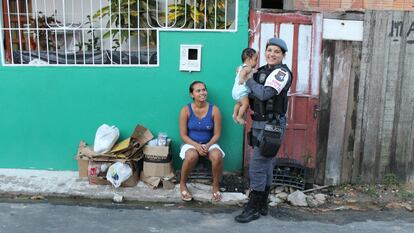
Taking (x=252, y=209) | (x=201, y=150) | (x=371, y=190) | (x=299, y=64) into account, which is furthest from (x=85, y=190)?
(x=371, y=190)

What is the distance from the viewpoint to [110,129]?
494cm

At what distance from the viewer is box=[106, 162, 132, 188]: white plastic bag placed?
4.70 metres

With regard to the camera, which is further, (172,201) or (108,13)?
(108,13)

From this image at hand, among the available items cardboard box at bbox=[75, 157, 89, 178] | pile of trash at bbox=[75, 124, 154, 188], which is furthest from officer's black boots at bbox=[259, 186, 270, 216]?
cardboard box at bbox=[75, 157, 89, 178]

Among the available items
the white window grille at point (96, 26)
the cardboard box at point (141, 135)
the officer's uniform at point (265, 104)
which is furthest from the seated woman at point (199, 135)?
the white window grille at point (96, 26)

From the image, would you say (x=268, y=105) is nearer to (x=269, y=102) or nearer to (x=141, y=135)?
(x=269, y=102)

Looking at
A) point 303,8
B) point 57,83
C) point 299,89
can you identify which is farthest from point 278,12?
point 57,83

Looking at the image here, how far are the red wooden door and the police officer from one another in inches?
32.8

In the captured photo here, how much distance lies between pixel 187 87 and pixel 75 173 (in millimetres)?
1633

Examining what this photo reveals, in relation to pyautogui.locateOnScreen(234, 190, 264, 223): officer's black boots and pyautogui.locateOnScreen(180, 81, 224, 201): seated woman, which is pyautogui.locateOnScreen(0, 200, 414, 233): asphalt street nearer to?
pyautogui.locateOnScreen(234, 190, 264, 223): officer's black boots

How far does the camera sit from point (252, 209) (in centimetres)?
430

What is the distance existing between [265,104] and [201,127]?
1048mm

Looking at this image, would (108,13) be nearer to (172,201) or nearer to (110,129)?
(110,129)

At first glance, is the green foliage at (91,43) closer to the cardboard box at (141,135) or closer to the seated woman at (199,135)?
the cardboard box at (141,135)
